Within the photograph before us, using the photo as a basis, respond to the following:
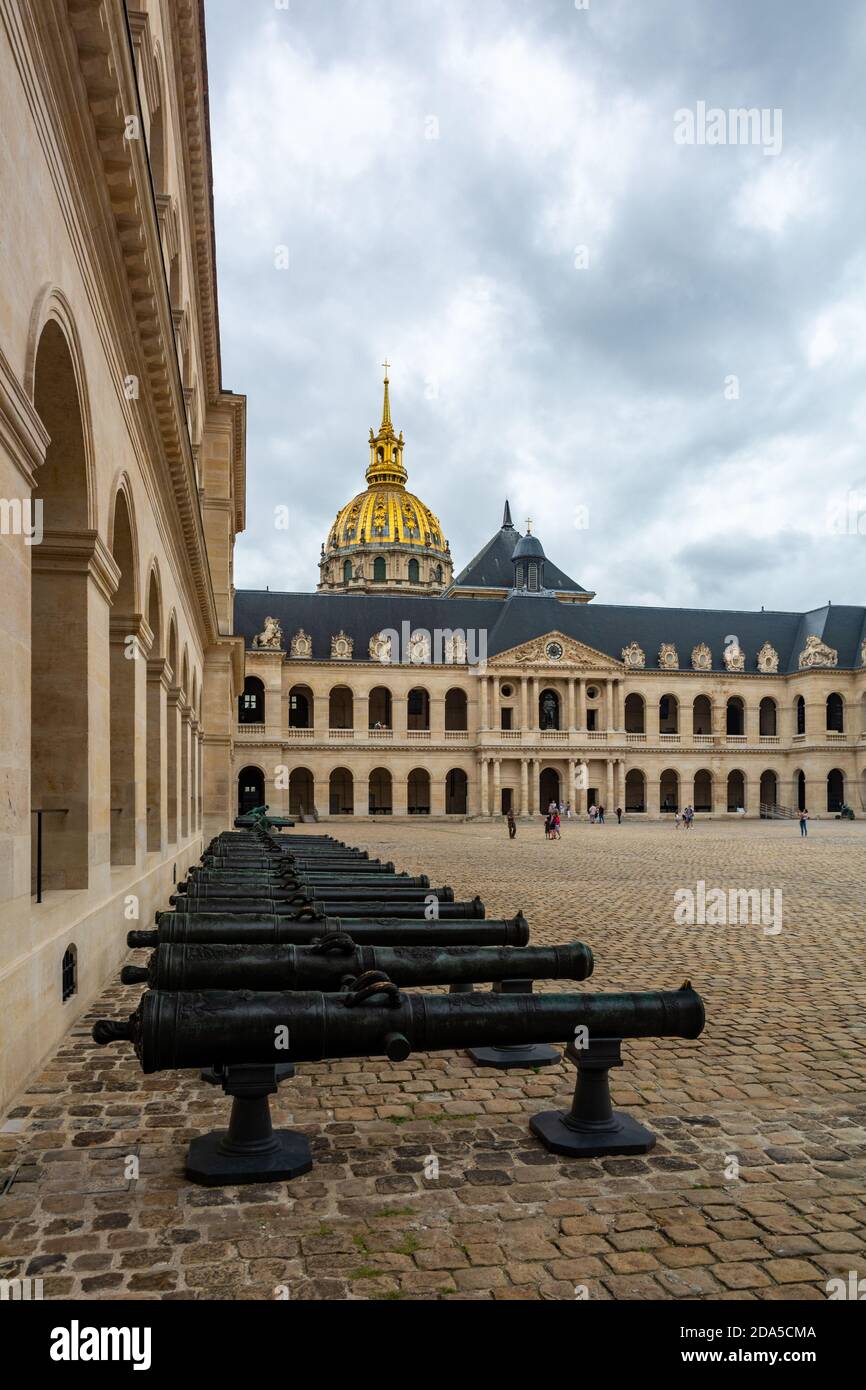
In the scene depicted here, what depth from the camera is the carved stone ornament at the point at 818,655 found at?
7285 centimetres

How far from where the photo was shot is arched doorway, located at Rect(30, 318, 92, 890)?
8.78 metres

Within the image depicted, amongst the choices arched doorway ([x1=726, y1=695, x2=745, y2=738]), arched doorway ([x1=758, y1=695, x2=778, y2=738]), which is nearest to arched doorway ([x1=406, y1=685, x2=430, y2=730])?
arched doorway ([x1=726, y1=695, x2=745, y2=738])

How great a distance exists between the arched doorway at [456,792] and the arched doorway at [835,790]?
26.6 metres

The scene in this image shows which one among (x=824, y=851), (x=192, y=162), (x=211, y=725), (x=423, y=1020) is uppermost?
(x=192, y=162)

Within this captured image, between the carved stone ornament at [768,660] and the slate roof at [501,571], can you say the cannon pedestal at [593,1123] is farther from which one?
the slate roof at [501,571]

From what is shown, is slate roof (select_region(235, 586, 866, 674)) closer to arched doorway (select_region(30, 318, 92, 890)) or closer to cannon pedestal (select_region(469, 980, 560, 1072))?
arched doorway (select_region(30, 318, 92, 890))

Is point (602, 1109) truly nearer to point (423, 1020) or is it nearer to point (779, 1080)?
point (423, 1020)

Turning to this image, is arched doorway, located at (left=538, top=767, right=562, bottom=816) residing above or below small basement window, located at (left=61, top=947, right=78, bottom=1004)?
below

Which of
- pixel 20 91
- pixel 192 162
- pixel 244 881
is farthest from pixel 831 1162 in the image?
pixel 192 162

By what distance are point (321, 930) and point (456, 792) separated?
65.4 m

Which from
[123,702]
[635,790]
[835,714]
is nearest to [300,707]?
[635,790]

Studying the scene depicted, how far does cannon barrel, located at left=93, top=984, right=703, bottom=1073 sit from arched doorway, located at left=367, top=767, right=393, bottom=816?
6426cm
